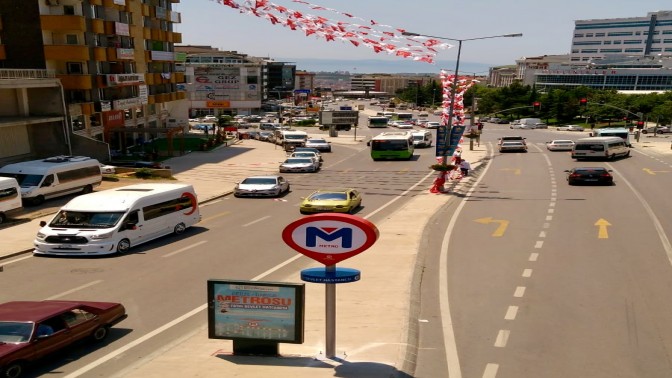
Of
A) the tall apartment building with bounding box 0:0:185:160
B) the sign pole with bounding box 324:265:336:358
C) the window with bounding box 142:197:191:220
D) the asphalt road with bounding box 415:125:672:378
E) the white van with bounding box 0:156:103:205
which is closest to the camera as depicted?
the sign pole with bounding box 324:265:336:358

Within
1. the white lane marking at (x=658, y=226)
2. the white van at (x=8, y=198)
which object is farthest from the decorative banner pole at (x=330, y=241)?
the white van at (x=8, y=198)

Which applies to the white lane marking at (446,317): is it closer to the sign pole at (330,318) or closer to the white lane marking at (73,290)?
the sign pole at (330,318)

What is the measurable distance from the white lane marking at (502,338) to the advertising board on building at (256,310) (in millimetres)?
3809

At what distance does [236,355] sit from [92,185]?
24.6 m

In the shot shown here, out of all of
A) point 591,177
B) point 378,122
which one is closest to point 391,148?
point 591,177

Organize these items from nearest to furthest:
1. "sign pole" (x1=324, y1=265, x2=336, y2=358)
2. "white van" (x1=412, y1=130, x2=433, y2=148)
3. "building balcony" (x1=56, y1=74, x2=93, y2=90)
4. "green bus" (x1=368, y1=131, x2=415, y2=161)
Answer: "sign pole" (x1=324, y1=265, x2=336, y2=358) < "building balcony" (x1=56, y1=74, x2=93, y2=90) < "green bus" (x1=368, y1=131, x2=415, y2=161) < "white van" (x1=412, y1=130, x2=433, y2=148)

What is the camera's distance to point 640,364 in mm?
10062

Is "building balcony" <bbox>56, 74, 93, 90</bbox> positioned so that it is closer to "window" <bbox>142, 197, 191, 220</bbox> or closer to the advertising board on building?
"window" <bbox>142, 197, 191, 220</bbox>

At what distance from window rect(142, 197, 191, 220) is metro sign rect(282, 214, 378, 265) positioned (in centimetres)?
1190

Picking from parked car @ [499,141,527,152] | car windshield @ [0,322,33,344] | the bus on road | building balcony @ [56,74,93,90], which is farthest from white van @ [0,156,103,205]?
the bus on road

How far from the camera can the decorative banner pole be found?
9.83m

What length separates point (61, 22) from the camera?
44625mm

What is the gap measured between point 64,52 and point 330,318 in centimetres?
4290

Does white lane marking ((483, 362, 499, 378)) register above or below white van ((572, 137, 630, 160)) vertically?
above
